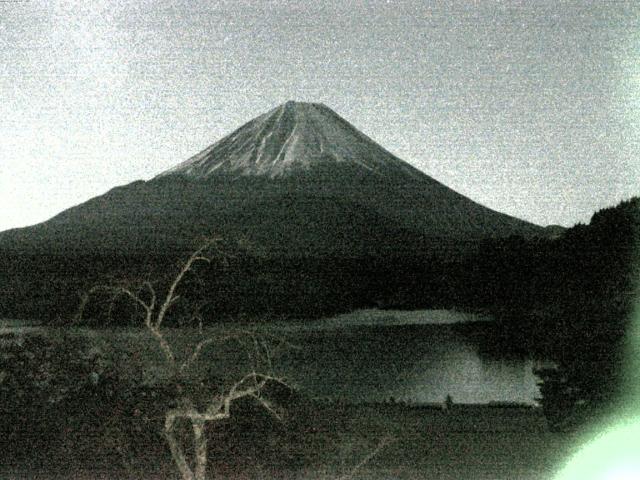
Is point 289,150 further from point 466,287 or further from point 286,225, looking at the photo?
point 466,287

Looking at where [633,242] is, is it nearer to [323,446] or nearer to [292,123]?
[323,446]

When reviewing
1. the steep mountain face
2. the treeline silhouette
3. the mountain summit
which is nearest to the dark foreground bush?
the treeline silhouette

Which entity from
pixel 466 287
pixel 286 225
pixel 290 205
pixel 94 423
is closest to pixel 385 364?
pixel 94 423

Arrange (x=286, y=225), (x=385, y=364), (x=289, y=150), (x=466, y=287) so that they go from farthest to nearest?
(x=289, y=150) < (x=286, y=225) < (x=466, y=287) < (x=385, y=364)

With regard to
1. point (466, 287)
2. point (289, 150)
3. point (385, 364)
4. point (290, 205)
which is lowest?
point (385, 364)

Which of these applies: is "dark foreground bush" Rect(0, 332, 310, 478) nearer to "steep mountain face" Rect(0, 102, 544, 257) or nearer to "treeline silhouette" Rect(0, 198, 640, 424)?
"treeline silhouette" Rect(0, 198, 640, 424)
